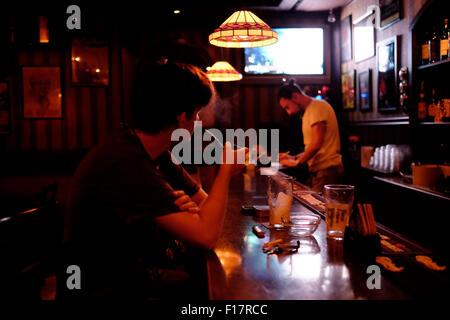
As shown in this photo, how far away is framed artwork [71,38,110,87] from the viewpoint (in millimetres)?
6098

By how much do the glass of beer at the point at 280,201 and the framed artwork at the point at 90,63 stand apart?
16.5ft

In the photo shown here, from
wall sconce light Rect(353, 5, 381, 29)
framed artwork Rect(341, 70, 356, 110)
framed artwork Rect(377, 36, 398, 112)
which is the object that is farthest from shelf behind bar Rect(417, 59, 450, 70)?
framed artwork Rect(341, 70, 356, 110)

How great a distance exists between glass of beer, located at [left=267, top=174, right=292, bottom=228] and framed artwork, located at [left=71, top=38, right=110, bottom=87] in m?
5.03

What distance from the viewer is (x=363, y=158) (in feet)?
16.0

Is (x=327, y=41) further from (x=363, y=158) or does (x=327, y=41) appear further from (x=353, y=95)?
(x=363, y=158)

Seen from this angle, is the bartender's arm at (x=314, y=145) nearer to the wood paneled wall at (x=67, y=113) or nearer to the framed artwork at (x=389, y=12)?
the framed artwork at (x=389, y=12)

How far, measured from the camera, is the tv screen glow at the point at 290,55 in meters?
6.25

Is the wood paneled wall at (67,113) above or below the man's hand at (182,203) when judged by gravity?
above

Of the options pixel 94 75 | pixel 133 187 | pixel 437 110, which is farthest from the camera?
pixel 94 75

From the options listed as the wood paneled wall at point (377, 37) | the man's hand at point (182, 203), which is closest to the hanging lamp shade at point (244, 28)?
the man's hand at point (182, 203)

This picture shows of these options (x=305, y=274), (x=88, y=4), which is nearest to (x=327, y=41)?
(x=88, y=4)

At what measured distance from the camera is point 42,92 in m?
6.16

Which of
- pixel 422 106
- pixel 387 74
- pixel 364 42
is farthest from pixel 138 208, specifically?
pixel 364 42

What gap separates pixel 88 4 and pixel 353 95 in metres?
3.92
